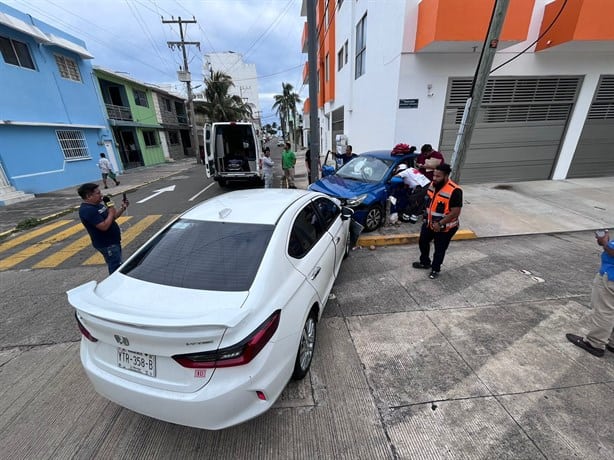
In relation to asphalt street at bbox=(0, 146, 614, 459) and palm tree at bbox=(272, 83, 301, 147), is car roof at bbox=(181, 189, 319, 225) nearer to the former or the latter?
asphalt street at bbox=(0, 146, 614, 459)

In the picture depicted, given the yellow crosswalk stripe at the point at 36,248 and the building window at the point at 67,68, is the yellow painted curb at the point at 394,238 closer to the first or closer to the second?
the yellow crosswalk stripe at the point at 36,248

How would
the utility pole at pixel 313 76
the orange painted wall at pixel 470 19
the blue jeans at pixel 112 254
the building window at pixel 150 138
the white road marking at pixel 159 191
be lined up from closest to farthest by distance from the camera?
the blue jeans at pixel 112 254 < the utility pole at pixel 313 76 < the orange painted wall at pixel 470 19 < the white road marking at pixel 159 191 < the building window at pixel 150 138

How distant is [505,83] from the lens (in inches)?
347

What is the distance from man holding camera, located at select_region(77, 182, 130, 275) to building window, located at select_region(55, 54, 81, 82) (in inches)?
623

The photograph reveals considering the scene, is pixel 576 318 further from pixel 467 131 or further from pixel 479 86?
pixel 479 86

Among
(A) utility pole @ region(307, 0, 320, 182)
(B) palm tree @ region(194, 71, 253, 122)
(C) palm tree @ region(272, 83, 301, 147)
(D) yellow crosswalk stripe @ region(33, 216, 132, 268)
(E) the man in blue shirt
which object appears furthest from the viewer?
(C) palm tree @ region(272, 83, 301, 147)

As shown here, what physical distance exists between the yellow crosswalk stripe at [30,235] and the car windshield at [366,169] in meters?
7.60

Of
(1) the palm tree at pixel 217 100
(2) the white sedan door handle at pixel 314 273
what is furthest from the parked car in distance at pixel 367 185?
(1) the palm tree at pixel 217 100

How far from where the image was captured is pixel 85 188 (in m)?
3.25

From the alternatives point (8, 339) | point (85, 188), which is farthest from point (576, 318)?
point (8, 339)

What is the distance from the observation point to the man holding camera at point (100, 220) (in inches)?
130

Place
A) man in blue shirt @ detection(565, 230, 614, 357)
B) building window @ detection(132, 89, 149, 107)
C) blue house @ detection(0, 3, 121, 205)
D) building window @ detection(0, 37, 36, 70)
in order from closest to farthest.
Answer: man in blue shirt @ detection(565, 230, 614, 357)
blue house @ detection(0, 3, 121, 205)
building window @ detection(0, 37, 36, 70)
building window @ detection(132, 89, 149, 107)

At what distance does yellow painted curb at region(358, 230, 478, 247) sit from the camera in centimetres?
552

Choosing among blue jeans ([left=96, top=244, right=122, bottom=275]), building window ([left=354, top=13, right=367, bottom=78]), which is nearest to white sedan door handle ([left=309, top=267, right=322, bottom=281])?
blue jeans ([left=96, top=244, right=122, bottom=275])
